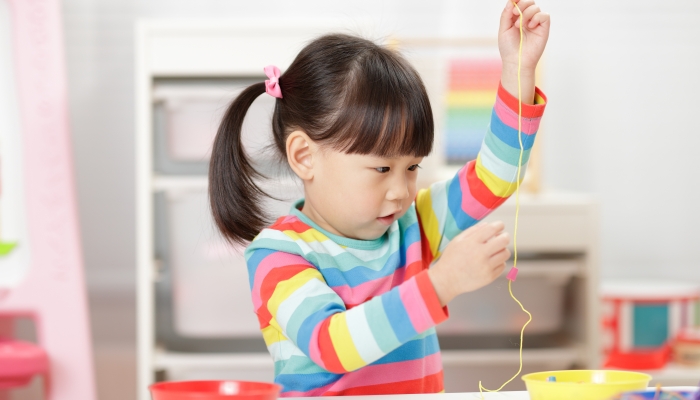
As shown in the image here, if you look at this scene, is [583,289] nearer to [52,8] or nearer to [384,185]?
[384,185]

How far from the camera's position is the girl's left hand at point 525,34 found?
0.77 m

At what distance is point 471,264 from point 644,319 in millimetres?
1252

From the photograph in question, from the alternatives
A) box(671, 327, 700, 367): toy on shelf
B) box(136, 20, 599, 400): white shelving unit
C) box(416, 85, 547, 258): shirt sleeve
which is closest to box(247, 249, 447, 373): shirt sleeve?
box(416, 85, 547, 258): shirt sleeve

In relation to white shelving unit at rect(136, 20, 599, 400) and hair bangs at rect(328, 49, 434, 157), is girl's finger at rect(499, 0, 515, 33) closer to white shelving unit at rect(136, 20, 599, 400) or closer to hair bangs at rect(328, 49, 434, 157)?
hair bangs at rect(328, 49, 434, 157)

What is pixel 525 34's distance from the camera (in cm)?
79

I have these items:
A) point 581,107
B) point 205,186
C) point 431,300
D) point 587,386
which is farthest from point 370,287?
point 581,107

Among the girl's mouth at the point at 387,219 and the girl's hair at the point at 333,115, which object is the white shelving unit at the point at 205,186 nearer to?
the girl's hair at the point at 333,115

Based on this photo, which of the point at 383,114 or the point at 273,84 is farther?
the point at 273,84

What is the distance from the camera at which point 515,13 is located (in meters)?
0.78

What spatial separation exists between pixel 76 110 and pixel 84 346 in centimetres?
70

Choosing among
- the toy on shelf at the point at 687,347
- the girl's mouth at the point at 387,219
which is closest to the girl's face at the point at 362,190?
the girl's mouth at the point at 387,219

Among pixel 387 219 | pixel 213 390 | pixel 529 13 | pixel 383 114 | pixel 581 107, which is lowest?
pixel 213 390

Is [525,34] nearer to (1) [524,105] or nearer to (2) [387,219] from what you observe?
(1) [524,105]

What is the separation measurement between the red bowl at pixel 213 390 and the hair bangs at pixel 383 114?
287 millimetres
